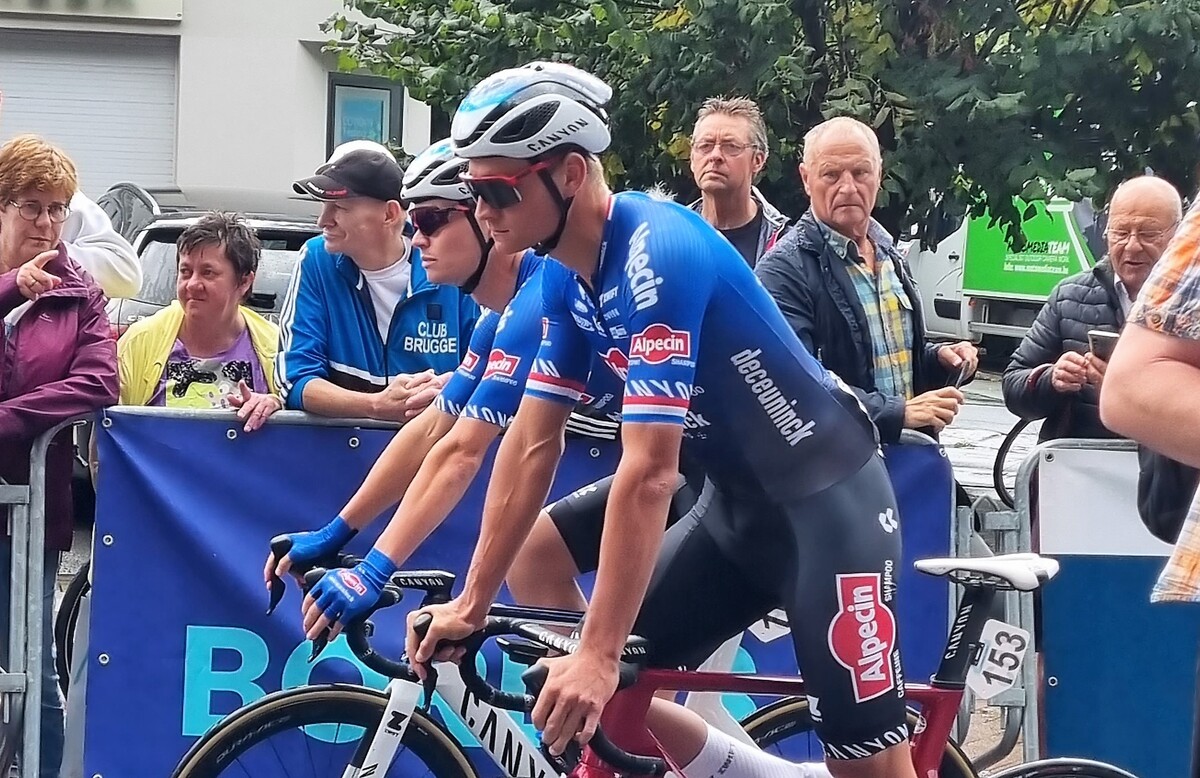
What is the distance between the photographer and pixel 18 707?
467 cm

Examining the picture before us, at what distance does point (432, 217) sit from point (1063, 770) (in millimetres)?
2068

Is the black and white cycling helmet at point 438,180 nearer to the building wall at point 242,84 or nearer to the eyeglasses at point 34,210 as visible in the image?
the eyeglasses at point 34,210

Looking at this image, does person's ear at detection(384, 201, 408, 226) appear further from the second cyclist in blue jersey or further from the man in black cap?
the second cyclist in blue jersey

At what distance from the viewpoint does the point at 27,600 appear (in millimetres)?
4629

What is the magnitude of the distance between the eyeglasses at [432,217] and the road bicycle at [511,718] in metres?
0.91

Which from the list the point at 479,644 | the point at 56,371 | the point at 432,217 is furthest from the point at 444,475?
the point at 56,371

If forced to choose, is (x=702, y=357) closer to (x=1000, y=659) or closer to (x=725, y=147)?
(x=1000, y=659)

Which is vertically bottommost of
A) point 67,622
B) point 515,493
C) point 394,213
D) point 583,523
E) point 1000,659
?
point 67,622

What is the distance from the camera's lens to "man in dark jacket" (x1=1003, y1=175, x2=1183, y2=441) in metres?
5.18

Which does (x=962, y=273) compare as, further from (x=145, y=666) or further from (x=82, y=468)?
(x=145, y=666)

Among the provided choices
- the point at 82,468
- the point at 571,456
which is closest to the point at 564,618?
the point at 571,456

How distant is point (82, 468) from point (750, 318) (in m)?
5.23

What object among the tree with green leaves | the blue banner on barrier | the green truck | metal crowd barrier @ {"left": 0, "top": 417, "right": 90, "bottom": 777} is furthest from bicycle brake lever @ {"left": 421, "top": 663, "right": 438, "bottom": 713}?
the green truck

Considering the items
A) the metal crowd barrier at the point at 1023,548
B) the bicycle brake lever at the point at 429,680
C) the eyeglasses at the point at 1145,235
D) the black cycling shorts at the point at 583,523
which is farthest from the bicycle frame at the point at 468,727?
the eyeglasses at the point at 1145,235
